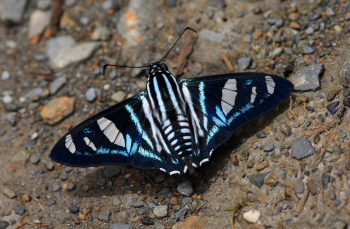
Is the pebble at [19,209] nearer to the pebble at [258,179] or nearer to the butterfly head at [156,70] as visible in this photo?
the butterfly head at [156,70]

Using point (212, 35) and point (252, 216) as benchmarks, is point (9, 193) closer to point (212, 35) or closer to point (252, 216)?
point (252, 216)

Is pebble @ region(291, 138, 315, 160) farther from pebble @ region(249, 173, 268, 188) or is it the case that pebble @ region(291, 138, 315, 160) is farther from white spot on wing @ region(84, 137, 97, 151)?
white spot on wing @ region(84, 137, 97, 151)

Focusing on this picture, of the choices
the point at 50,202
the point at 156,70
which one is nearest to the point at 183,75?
the point at 156,70

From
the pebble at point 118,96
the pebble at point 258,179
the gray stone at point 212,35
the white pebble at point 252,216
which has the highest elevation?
the gray stone at point 212,35

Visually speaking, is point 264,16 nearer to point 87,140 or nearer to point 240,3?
point 240,3

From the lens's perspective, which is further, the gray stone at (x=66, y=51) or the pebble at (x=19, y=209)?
the gray stone at (x=66, y=51)

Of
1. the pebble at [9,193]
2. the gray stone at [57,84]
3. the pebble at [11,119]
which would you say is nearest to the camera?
the pebble at [9,193]

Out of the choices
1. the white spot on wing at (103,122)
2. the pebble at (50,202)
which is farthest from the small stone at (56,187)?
the white spot on wing at (103,122)
